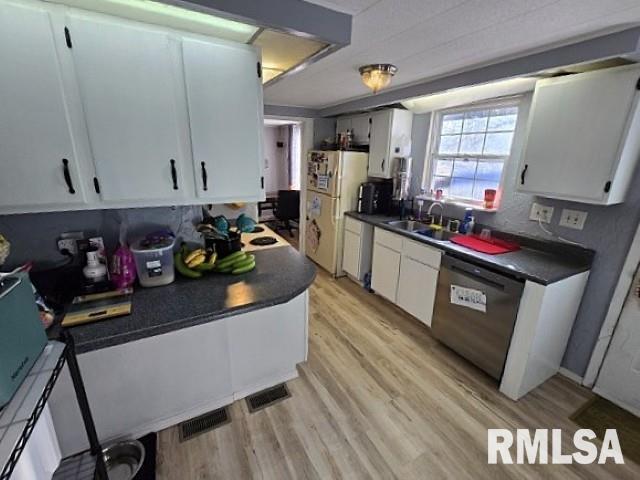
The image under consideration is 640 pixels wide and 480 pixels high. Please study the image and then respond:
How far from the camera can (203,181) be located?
4.97 ft

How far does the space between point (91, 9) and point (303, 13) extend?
889 mm

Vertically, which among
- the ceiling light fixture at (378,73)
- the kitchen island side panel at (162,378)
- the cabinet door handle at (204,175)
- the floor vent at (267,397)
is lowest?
the floor vent at (267,397)

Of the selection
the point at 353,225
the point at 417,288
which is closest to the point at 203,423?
the point at 417,288

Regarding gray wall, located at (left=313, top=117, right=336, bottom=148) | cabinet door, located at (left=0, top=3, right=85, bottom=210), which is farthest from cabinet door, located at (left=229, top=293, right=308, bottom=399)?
gray wall, located at (left=313, top=117, right=336, bottom=148)

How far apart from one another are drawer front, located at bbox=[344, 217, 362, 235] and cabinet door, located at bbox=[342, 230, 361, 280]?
0.04 metres

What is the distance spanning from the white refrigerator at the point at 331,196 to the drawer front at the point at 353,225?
8 centimetres

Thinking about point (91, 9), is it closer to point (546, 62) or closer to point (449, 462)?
point (546, 62)

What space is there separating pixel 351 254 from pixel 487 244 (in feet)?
5.06

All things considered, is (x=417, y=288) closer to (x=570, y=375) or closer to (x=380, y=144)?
(x=570, y=375)

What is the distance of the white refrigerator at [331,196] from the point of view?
3.40m

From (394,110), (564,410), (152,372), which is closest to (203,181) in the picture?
(152,372)

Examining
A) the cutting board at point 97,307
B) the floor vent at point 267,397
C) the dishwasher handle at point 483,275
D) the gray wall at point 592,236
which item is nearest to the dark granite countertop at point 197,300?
the cutting board at point 97,307

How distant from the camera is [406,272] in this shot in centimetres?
274

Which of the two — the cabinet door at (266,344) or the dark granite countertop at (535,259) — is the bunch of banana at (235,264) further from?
the dark granite countertop at (535,259)
